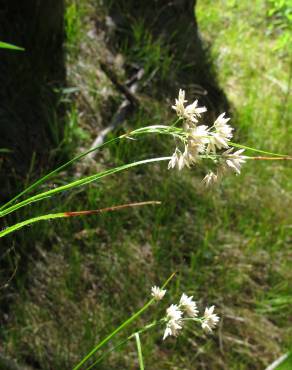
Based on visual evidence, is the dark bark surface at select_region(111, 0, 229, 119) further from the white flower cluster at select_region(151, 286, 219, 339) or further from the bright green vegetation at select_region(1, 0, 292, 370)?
the white flower cluster at select_region(151, 286, 219, 339)

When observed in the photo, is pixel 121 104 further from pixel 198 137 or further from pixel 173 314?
pixel 198 137

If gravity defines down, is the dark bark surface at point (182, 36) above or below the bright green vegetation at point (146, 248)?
above

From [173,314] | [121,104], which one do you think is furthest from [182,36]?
[173,314]

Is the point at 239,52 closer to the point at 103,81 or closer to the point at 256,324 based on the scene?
the point at 103,81

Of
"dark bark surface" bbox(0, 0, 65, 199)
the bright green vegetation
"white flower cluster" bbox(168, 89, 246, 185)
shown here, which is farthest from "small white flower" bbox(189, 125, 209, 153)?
"dark bark surface" bbox(0, 0, 65, 199)

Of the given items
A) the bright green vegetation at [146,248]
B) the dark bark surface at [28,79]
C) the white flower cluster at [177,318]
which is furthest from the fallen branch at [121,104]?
the white flower cluster at [177,318]

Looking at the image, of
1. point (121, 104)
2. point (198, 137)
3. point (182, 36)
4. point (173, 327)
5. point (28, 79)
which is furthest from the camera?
point (182, 36)

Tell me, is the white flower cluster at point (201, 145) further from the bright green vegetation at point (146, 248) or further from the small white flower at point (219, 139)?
the bright green vegetation at point (146, 248)
